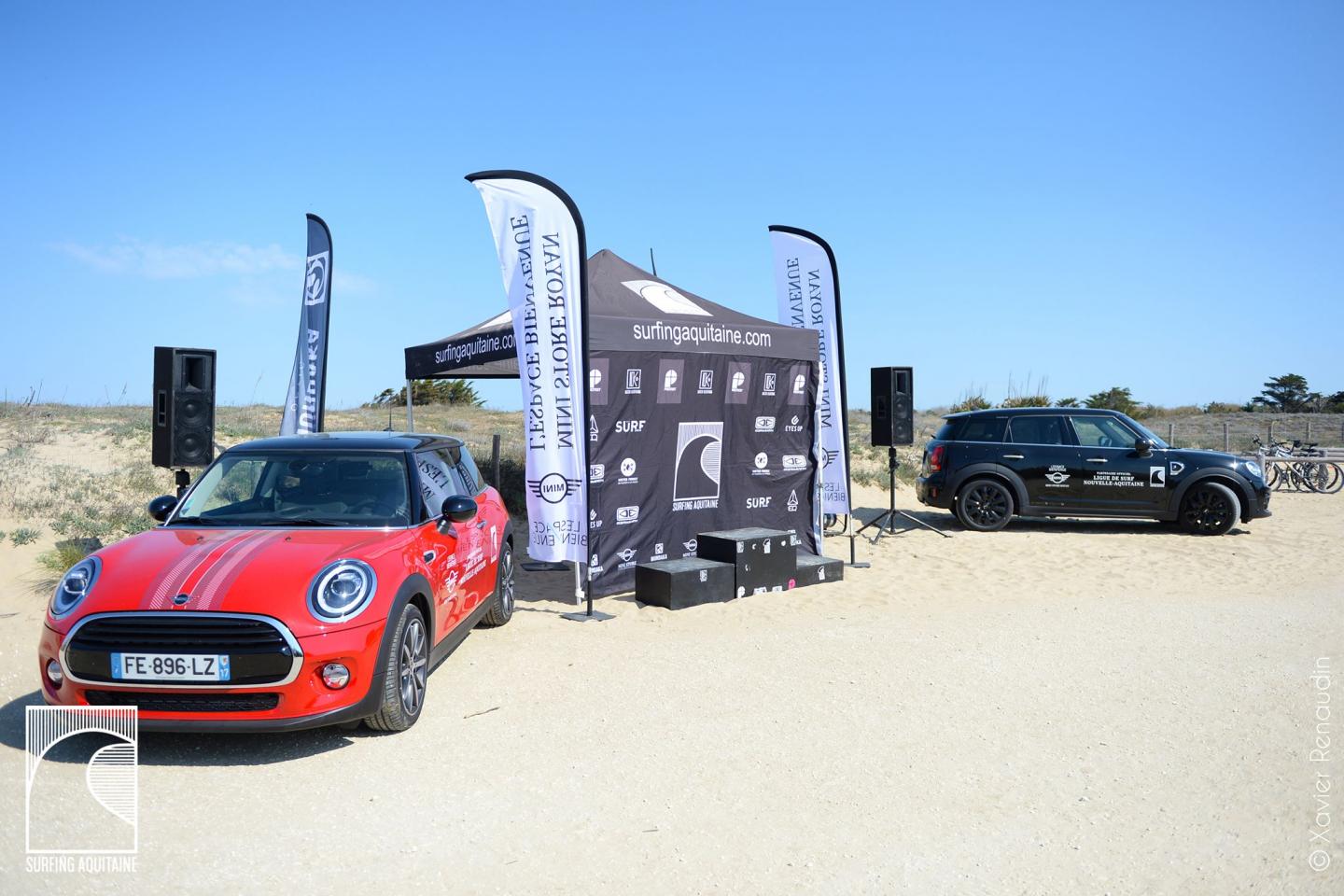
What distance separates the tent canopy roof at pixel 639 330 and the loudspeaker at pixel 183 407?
2700 mm

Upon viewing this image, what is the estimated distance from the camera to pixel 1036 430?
12758 mm

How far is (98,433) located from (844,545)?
48.1ft

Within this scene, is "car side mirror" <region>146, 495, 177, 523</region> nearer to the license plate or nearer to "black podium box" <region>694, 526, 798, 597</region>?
the license plate

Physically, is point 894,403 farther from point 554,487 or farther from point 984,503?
point 554,487

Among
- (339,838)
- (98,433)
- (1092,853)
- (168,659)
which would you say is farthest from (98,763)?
(98,433)

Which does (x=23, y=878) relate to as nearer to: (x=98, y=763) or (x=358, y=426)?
(x=98, y=763)

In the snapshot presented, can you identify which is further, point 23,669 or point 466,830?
point 23,669

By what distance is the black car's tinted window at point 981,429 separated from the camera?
12.8 m

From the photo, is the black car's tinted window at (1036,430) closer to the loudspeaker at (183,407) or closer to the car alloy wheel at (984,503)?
the car alloy wheel at (984,503)

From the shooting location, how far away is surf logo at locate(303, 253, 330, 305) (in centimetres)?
1093

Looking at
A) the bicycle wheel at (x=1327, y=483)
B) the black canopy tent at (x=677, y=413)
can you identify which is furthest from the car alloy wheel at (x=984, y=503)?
the bicycle wheel at (x=1327, y=483)

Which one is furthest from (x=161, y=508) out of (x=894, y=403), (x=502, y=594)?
(x=894, y=403)

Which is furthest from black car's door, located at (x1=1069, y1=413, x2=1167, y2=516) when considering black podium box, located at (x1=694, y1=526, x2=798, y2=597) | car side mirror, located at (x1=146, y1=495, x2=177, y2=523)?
car side mirror, located at (x1=146, y1=495, x2=177, y2=523)

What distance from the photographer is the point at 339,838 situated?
366 cm
